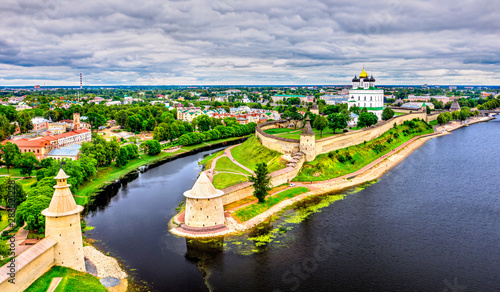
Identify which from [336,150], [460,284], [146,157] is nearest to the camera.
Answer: [460,284]

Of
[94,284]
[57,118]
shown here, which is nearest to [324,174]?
[94,284]

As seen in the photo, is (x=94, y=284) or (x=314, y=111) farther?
(x=314, y=111)

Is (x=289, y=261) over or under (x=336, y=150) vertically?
under

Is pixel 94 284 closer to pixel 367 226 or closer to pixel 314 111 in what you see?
pixel 367 226

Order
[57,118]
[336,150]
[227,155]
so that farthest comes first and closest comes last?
1. [57,118]
2. [227,155]
3. [336,150]

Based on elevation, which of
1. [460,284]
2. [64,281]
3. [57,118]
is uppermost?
[57,118]

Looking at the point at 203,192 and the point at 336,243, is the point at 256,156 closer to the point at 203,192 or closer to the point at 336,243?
the point at 203,192
